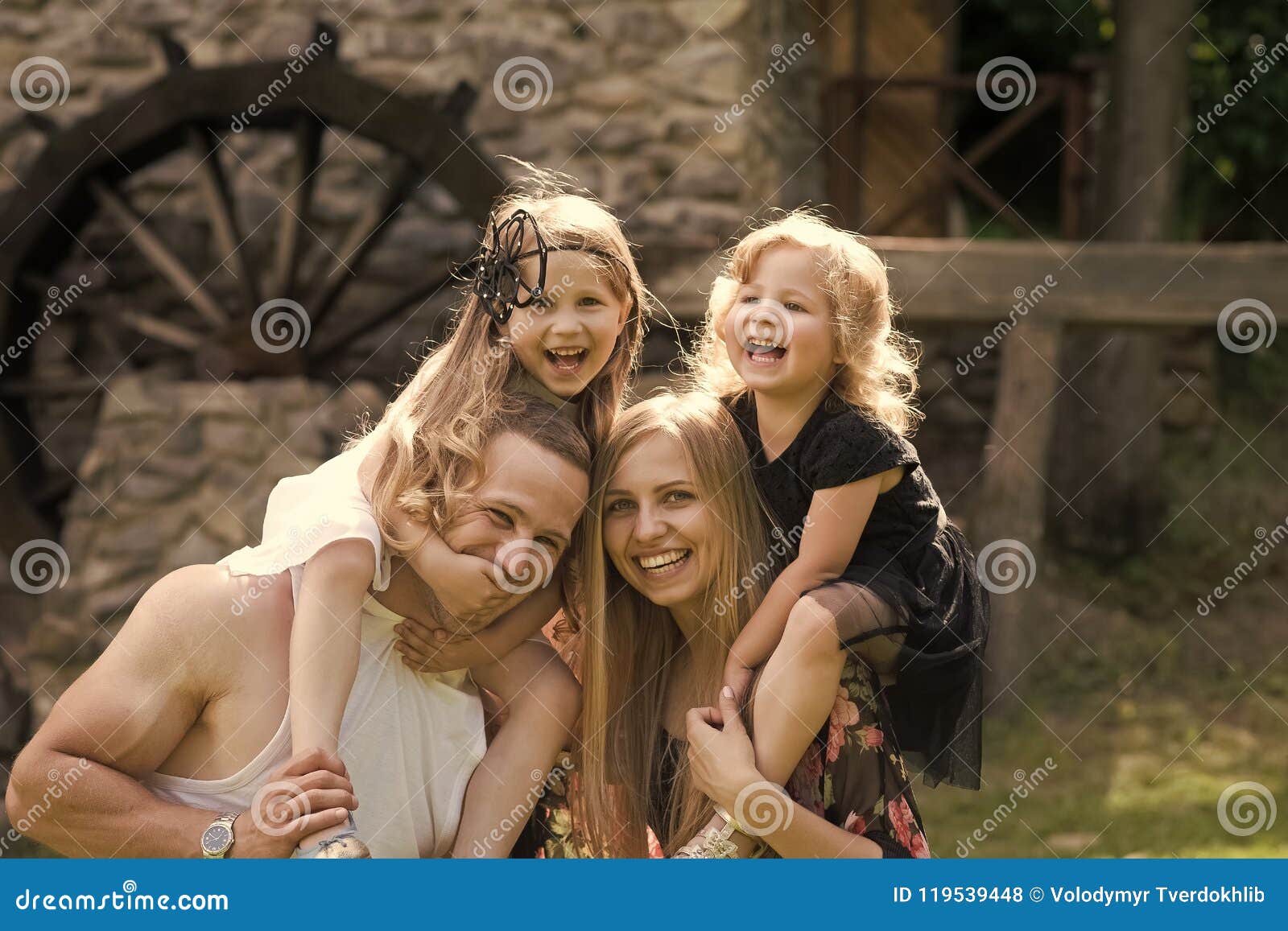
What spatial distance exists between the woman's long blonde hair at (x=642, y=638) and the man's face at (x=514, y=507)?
0.37ft

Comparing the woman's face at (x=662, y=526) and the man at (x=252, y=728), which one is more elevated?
the woman's face at (x=662, y=526)

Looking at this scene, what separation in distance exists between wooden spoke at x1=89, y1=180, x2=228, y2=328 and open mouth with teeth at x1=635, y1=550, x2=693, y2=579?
425 cm

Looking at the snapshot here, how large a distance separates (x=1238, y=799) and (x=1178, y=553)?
94.8 inches

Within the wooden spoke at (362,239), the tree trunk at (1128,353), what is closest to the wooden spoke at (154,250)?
the wooden spoke at (362,239)

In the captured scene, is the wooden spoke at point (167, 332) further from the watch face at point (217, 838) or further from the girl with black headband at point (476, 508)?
the watch face at point (217, 838)

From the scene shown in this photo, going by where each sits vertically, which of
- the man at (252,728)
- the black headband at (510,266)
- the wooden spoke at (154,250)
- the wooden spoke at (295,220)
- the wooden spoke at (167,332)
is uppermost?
the wooden spoke at (295,220)

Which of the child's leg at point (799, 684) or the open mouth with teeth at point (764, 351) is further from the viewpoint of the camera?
the open mouth with teeth at point (764, 351)

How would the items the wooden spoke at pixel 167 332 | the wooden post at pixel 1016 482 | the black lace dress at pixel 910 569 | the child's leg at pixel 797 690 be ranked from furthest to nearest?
the wooden spoke at pixel 167 332 → the wooden post at pixel 1016 482 → the black lace dress at pixel 910 569 → the child's leg at pixel 797 690

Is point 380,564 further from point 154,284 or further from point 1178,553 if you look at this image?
point 1178,553

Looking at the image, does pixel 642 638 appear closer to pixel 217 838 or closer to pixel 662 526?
pixel 662 526

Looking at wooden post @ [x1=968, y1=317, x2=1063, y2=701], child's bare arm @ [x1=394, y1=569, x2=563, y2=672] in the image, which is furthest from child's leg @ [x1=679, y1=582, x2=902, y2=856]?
wooden post @ [x1=968, y1=317, x2=1063, y2=701]

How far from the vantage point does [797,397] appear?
239 cm

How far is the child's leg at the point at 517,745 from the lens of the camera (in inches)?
85.7

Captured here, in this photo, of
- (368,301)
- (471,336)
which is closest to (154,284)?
(368,301)
